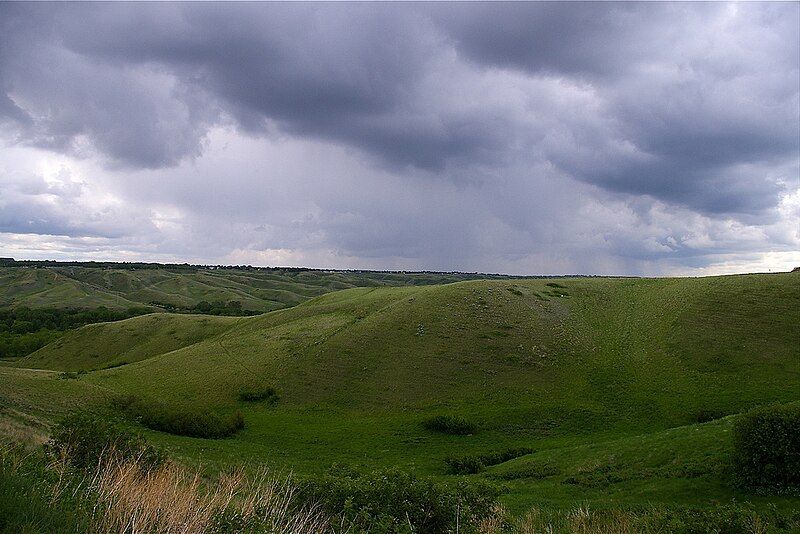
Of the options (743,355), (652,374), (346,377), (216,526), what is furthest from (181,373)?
(743,355)

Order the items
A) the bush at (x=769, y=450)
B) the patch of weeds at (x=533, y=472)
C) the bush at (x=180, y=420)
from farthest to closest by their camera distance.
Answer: the bush at (x=180, y=420) → the patch of weeds at (x=533, y=472) → the bush at (x=769, y=450)

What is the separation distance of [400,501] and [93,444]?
337 inches

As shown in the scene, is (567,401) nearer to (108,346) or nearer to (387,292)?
(387,292)

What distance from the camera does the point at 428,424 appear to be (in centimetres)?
4172

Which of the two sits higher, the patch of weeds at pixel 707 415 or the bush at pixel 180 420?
the patch of weeds at pixel 707 415

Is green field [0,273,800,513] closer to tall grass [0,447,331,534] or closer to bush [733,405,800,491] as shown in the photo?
bush [733,405,800,491]

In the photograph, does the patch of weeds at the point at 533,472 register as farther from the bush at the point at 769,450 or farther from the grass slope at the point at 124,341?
the grass slope at the point at 124,341

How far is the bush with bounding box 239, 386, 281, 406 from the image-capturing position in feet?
158

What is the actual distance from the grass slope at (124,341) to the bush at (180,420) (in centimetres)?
4551

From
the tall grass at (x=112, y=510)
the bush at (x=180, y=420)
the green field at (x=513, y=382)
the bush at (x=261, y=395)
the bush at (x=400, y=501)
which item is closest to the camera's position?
the tall grass at (x=112, y=510)

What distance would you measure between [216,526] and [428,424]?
118 feet

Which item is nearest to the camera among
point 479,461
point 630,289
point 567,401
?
point 479,461

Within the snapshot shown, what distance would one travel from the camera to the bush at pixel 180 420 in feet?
123

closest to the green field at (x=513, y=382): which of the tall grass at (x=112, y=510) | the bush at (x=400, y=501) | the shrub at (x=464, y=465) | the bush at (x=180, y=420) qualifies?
the shrub at (x=464, y=465)
